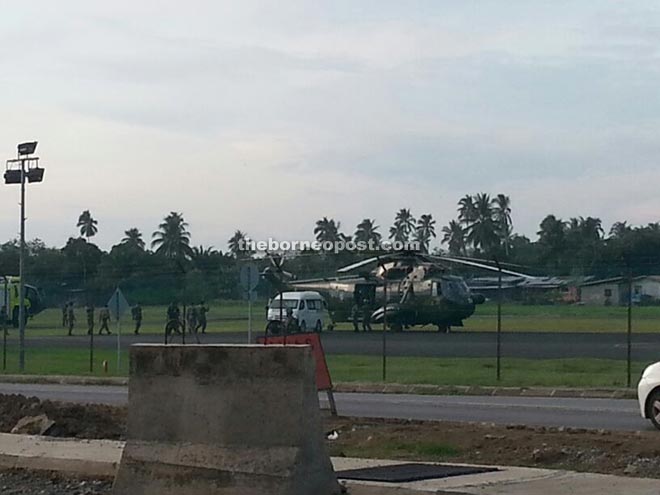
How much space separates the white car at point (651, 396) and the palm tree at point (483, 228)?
348 ft

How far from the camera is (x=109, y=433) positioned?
16.1m

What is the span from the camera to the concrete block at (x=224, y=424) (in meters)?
9.98

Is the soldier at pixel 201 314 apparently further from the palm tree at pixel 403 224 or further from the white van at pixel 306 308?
the palm tree at pixel 403 224

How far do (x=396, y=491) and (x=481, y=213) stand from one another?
13203 centimetres

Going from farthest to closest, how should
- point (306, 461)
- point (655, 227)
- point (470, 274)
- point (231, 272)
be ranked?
point (655, 227)
point (470, 274)
point (231, 272)
point (306, 461)

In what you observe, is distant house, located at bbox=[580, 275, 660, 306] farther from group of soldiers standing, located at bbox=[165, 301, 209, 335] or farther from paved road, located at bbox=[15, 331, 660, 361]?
group of soldiers standing, located at bbox=[165, 301, 209, 335]

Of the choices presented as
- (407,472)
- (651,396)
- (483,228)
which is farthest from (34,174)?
(483,228)

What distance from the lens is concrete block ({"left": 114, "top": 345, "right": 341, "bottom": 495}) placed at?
393 inches

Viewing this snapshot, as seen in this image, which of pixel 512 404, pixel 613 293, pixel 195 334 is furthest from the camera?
pixel 613 293

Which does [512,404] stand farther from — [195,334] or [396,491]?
[195,334]

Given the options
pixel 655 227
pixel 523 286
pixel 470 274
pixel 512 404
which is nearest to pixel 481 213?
pixel 655 227

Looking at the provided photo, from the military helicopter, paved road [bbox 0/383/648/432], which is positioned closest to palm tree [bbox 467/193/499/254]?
the military helicopter

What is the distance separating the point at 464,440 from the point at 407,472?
2.95 meters

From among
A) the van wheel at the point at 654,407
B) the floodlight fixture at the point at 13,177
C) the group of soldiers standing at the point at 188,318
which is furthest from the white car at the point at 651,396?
the floodlight fixture at the point at 13,177
